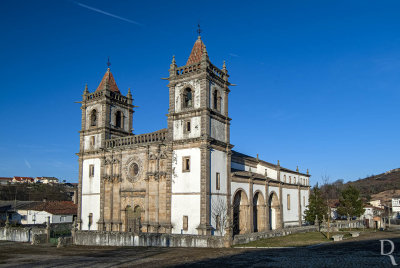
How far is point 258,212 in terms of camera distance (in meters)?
40.3

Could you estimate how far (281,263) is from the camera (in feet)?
54.4

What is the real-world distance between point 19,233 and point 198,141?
68.3ft

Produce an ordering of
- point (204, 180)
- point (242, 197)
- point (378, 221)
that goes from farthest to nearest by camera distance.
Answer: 1. point (378, 221)
2. point (242, 197)
3. point (204, 180)

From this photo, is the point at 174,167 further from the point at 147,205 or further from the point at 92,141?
the point at 92,141

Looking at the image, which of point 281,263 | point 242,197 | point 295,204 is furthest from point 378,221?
point 281,263

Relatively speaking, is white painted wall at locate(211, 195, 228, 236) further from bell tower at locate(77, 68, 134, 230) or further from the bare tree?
bell tower at locate(77, 68, 134, 230)

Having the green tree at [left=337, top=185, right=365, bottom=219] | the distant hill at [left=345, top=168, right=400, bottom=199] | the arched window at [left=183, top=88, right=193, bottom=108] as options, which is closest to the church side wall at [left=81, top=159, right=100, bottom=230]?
the arched window at [left=183, top=88, right=193, bottom=108]

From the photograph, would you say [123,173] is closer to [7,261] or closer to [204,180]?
[204,180]

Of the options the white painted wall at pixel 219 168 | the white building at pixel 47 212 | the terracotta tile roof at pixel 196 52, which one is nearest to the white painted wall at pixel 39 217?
the white building at pixel 47 212

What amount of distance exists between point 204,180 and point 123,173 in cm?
1040

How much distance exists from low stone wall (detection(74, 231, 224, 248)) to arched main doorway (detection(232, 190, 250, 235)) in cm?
1092

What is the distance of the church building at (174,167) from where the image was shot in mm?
31266

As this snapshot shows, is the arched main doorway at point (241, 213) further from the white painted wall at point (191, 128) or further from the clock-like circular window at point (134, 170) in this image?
the clock-like circular window at point (134, 170)

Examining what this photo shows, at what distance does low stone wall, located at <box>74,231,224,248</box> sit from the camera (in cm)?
2522
